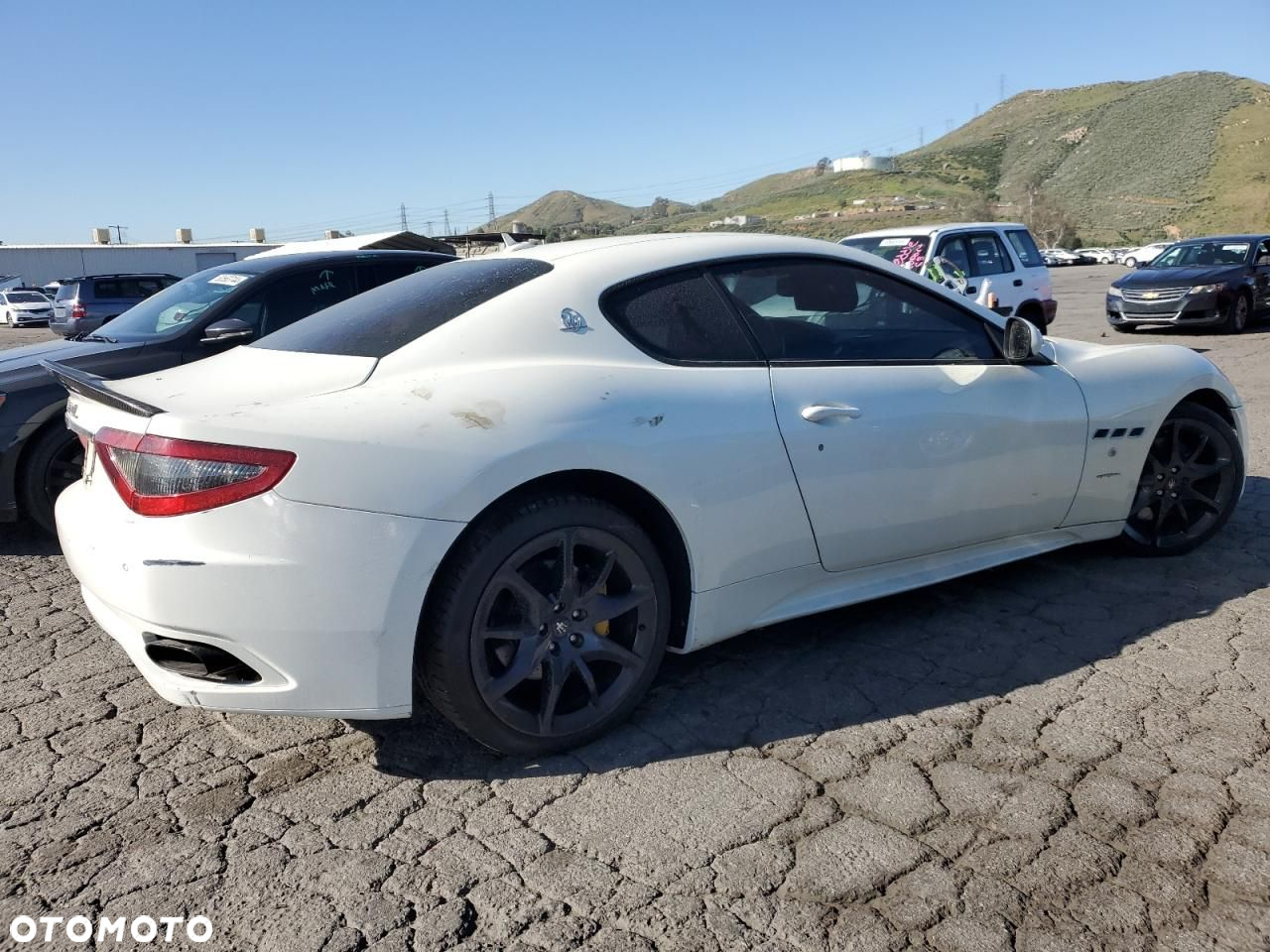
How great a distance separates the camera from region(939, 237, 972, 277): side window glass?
11359mm

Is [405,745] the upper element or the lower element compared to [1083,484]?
lower

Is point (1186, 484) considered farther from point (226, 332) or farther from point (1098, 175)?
point (1098, 175)

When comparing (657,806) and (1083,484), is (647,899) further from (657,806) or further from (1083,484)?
(1083,484)

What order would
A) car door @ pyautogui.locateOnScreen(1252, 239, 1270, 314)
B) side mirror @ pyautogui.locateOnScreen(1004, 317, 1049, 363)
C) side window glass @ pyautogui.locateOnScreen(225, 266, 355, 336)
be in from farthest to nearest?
car door @ pyautogui.locateOnScreen(1252, 239, 1270, 314), side window glass @ pyautogui.locateOnScreen(225, 266, 355, 336), side mirror @ pyautogui.locateOnScreen(1004, 317, 1049, 363)

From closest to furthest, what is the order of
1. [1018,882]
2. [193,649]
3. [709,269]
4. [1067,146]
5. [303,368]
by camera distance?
[1018,882], [193,649], [303,368], [709,269], [1067,146]

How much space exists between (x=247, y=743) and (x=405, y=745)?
498 millimetres

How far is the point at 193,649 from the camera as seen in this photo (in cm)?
257

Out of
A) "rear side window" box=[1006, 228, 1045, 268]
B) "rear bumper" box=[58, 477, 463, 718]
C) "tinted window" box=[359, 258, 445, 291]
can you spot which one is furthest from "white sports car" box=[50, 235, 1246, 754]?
"rear side window" box=[1006, 228, 1045, 268]

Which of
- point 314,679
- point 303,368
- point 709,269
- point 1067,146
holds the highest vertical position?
point 1067,146

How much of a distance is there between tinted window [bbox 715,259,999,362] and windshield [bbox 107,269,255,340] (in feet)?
12.9

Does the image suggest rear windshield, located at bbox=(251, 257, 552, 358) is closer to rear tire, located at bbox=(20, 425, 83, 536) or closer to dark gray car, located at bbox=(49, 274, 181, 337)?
rear tire, located at bbox=(20, 425, 83, 536)

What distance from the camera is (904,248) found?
1146 cm

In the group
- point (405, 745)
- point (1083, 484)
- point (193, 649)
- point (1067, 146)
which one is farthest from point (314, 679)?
point (1067, 146)

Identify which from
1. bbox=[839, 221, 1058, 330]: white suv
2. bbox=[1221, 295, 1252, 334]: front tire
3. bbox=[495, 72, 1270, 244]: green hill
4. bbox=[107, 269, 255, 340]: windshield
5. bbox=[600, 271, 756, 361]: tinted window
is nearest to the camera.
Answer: bbox=[600, 271, 756, 361]: tinted window
